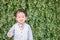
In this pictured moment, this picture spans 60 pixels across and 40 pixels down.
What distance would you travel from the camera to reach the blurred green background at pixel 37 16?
5527 mm

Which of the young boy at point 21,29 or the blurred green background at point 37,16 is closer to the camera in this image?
the young boy at point 21,29

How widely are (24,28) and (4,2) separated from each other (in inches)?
58.7

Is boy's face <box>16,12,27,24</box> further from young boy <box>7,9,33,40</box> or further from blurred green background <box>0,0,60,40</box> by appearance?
blurred green background <box>0,0,60,40</box>

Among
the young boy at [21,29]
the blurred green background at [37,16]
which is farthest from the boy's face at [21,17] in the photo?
the blurred green background at [37,16]

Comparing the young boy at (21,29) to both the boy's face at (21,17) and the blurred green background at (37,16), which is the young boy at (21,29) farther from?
the blurred green background at (37,16)

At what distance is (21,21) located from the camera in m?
4.10

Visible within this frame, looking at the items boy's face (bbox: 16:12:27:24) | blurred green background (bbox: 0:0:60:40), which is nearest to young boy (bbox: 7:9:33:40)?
boy's face (bbox: 16:12:27:24)

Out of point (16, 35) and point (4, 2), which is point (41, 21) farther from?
point (16, 35)

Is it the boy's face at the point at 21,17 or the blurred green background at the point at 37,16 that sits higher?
the boy's face at the point at 21,17

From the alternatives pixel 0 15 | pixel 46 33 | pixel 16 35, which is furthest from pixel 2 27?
pixel 16 35

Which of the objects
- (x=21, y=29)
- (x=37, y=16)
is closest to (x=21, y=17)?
(x=21, y=29)

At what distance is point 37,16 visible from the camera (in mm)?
5629

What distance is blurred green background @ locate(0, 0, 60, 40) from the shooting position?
5.53 meters

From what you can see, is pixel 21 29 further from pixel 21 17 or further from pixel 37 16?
pixel 37 16
